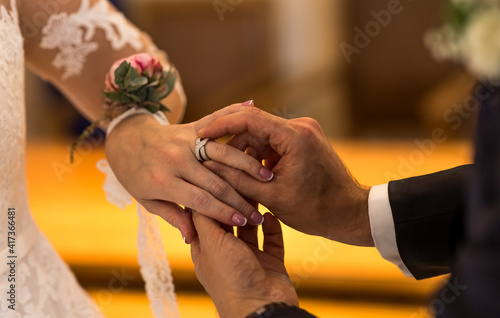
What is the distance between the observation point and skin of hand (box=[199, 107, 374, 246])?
117cm

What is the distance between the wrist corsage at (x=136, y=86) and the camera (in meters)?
1.28

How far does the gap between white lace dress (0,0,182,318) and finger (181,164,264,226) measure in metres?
0.39

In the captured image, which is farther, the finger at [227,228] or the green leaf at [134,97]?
the green leaf at [134,97]

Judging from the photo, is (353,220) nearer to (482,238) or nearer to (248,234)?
(248,234)

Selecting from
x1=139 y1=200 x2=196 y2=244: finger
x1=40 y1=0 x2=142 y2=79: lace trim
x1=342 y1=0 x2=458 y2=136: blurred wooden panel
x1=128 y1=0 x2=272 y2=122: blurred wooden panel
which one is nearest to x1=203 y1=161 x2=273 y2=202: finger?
x1=139 y1=200 x2=196 y2=244: finger

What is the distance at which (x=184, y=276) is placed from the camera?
2.94 metres

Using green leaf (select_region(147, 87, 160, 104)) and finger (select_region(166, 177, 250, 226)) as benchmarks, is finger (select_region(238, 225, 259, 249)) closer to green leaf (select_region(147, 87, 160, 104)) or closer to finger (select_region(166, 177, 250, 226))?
finger (select_region(166, 177, 250, 226))

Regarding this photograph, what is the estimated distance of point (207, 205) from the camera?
116cm

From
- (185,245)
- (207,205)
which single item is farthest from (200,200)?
(185,245)

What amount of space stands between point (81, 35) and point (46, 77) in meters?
0.15

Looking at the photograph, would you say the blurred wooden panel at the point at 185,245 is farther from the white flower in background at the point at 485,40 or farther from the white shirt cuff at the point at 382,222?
the white flower in background at the point at 485,40

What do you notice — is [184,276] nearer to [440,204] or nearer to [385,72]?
[440,204]

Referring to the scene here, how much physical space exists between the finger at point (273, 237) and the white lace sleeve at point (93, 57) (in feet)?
0.96

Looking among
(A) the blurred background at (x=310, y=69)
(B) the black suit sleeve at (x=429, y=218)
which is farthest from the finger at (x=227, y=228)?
(A) the blurred background at (x=310, y=69)
